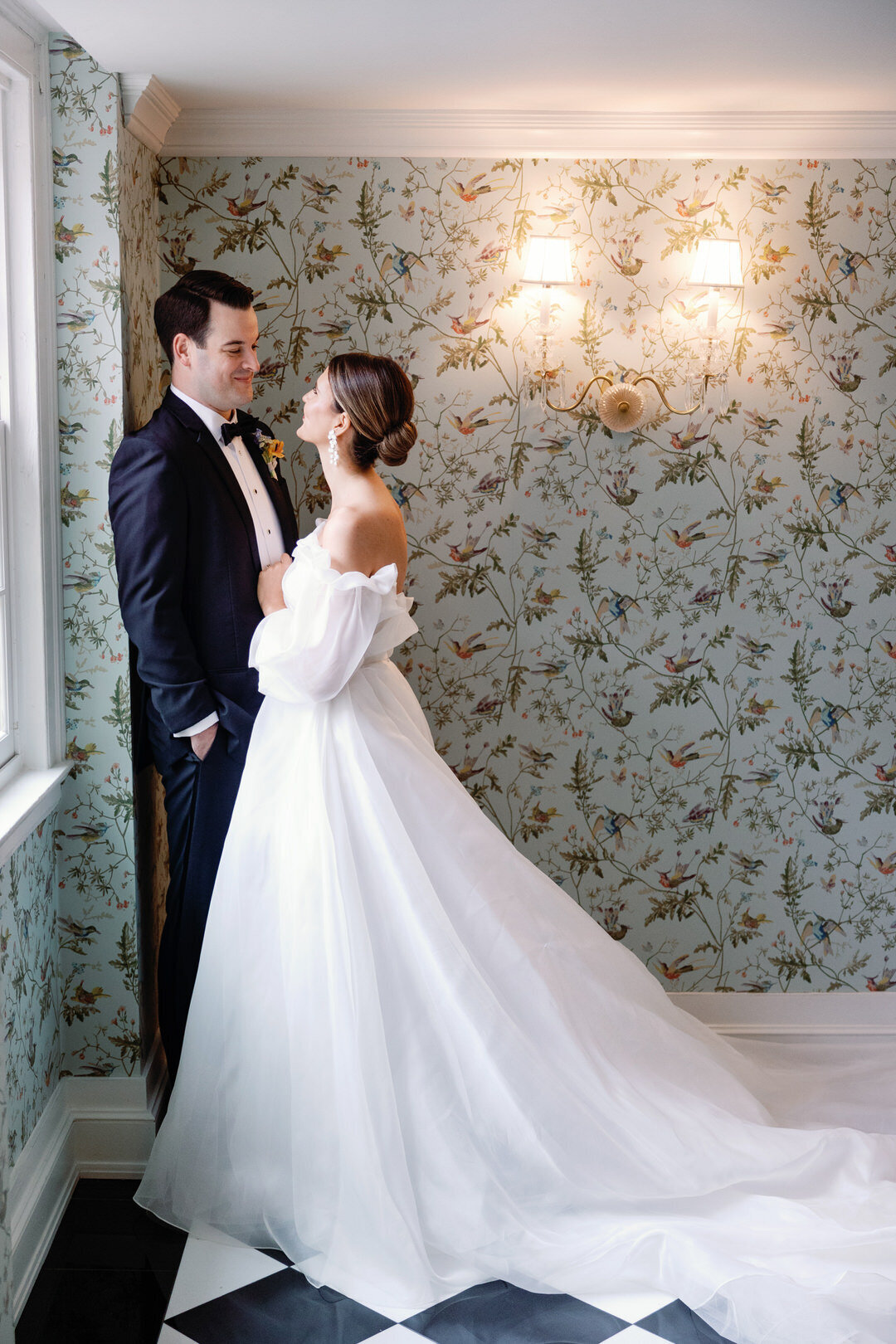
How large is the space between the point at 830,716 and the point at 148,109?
92.1 inches

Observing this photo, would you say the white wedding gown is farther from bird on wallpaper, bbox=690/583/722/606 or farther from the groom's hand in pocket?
bird on wallpaper, bbox=690/583/722/606

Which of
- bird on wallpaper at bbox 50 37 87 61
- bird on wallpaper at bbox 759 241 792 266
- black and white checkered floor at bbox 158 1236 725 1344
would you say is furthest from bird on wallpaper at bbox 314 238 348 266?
black and white checkered floor at bbox 158 1236 725 1344

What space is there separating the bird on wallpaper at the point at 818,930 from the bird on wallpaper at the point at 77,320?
8.11 feet

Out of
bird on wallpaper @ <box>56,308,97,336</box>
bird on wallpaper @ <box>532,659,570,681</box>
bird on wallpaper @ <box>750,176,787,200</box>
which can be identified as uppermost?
bird on wallpaper @ <box>750,176,787,200</box>

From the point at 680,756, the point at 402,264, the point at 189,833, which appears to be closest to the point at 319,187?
the point at 402,264

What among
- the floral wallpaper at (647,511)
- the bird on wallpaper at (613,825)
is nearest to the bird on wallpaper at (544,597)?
the floral wallpaper at (647,511)

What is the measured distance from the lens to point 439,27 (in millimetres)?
2205

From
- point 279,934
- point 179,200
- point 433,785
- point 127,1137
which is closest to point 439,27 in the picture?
point 179,200

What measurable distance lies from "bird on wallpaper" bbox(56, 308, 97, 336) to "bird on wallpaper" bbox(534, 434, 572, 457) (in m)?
1.21

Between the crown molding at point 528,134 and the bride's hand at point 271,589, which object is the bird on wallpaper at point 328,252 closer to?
the crown molding at point 528,134

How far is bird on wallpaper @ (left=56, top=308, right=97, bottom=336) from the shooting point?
92.0 inches

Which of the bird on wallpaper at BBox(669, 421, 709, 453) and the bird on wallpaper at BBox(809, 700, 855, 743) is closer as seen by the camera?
the bird on wallpaper at BBox(669, 421, 709, 453)

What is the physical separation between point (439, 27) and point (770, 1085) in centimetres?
252

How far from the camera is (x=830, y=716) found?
3.17 m
